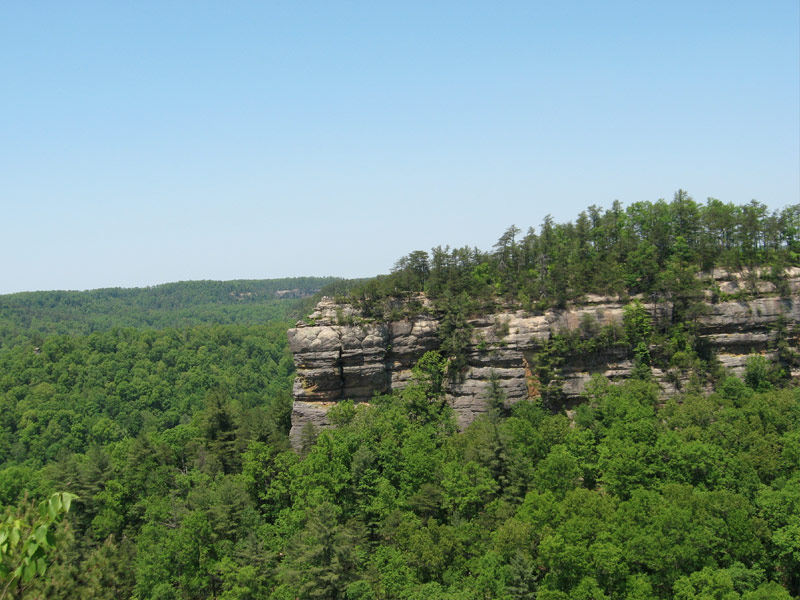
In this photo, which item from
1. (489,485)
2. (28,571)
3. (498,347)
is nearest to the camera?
(28,571)

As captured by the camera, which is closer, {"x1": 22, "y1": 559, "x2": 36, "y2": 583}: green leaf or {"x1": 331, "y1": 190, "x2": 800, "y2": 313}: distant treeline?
{"x1": 22, "y1": 559, "x2": 36, "y2": 583}: green leaf

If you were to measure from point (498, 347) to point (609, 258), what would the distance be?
14.4 meters

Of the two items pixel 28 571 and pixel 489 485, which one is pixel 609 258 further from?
pixel 28 571

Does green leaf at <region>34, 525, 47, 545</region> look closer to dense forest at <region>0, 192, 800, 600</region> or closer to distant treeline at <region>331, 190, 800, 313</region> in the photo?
dense forest at <region>0, 192, 800, 600</region>

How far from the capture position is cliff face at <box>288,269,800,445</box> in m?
49.7

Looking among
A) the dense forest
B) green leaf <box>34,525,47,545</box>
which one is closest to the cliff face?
the dense forest

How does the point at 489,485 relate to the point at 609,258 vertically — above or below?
below

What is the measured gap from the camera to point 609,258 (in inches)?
2158

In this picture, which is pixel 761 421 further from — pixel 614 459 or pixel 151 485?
pixel 151 485

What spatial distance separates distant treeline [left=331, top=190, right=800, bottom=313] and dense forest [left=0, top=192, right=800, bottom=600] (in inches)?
8.6

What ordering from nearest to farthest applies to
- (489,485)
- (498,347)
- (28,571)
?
(28,571), (489,485), (498,347)

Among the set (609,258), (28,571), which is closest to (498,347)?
(609,258)

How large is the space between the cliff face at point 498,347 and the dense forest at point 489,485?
5.27 ft

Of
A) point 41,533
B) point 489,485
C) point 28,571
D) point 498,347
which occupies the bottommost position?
point 489,485
